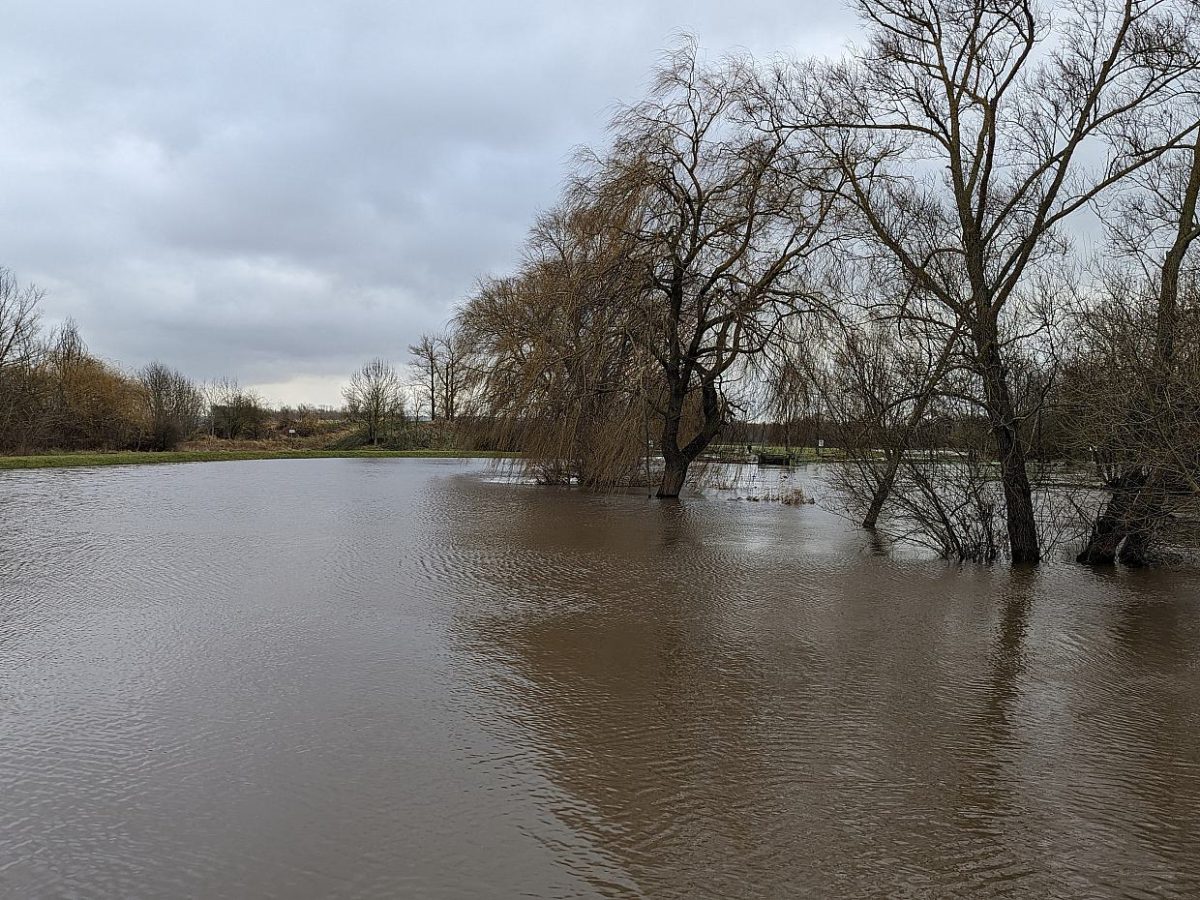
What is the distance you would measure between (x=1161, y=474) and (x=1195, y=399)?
1.38m

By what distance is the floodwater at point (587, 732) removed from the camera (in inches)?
113

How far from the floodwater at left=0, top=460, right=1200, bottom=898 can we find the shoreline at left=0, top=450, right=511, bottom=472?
1350 centimetres

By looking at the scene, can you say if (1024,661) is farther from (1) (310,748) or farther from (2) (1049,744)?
(1) (310,748)

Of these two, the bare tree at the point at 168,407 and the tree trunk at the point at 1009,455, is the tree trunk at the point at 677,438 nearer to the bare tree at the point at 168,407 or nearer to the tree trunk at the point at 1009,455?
the tree trunk at the point at 1009,455

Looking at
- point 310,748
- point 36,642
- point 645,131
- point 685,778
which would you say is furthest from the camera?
point 645,131

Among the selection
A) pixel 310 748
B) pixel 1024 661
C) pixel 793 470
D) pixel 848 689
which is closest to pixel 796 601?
pixel 1024 661

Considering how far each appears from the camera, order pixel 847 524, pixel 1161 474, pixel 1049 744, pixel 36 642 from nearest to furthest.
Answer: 1. pixel 1049 744
2. pixel 36 642
3. pixel 1161 474
4. pixel 847 524

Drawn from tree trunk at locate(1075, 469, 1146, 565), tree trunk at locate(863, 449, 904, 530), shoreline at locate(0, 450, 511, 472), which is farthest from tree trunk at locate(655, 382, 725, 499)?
tree trunk at locate(1075, 469, 1146, 565)

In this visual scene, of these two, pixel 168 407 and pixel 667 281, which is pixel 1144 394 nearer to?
pixel 667 281

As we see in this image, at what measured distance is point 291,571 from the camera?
8.22m

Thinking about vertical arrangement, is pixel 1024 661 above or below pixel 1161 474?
below

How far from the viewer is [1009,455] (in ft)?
31.4

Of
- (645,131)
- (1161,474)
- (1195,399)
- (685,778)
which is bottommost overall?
(685,778)

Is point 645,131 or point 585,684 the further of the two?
point 645,131
